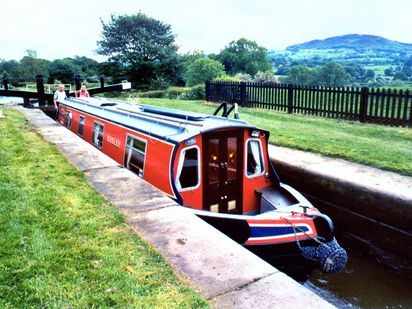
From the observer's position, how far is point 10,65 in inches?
2116

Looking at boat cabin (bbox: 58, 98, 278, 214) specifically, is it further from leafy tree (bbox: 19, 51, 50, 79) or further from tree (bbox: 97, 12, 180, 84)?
leafy tree (bbox: 19, 51, 50, 79)

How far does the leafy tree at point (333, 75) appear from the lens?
113 ft

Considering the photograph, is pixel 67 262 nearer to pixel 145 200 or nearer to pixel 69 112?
pixel 145 200

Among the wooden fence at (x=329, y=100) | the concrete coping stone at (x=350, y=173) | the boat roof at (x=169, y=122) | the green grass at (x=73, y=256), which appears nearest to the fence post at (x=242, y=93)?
the wooden fence at (x=329, y=100)

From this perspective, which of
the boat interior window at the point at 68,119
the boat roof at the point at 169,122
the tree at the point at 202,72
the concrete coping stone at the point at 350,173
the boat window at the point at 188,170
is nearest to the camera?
the boat window at the point at 188,170

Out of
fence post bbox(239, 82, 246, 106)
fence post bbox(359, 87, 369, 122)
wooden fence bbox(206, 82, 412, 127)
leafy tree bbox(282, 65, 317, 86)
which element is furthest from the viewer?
leafy tree bbox(282, 65, 317, 86)

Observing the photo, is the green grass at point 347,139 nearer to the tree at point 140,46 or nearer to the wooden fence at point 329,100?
the wooden fence at point 329,100

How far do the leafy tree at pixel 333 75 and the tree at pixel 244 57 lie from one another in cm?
2777

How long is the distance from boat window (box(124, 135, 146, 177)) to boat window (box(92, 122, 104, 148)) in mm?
1567

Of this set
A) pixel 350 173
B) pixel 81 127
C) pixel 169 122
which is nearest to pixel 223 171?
pixel 169 122

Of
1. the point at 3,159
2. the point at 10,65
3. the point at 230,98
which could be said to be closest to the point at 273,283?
the point at 3,159

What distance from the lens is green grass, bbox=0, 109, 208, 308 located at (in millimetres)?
2755

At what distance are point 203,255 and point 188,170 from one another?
2.39 metres

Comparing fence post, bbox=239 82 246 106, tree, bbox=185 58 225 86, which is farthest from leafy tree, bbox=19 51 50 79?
fence post, bbox=239 82 246 106
